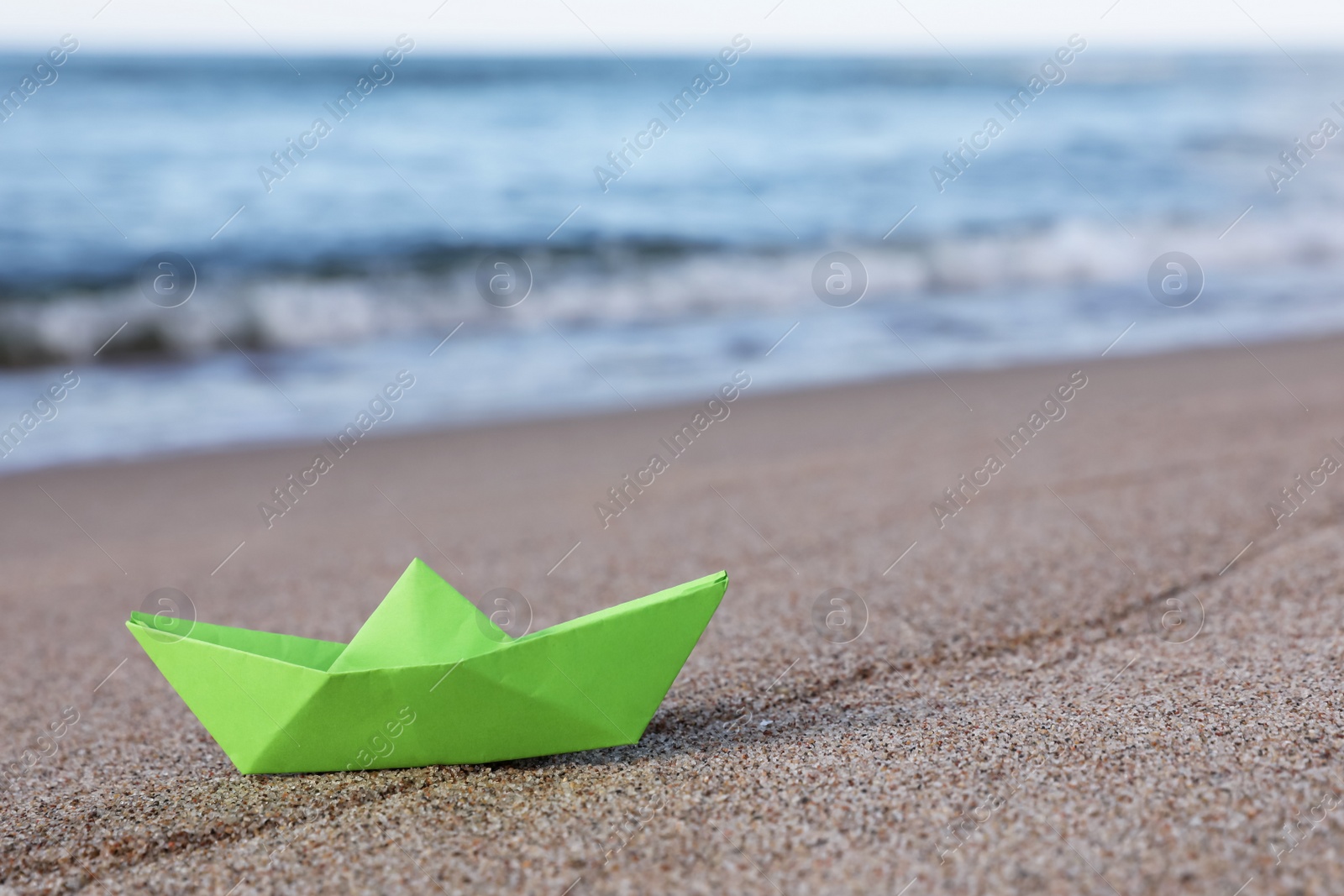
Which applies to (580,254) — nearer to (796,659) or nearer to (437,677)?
(796,659)

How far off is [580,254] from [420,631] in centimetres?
761

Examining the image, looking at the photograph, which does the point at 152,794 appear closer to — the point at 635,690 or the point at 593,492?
the point at 635,690

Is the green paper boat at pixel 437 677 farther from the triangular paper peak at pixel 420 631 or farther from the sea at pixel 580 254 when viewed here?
the sea at pixel 580 254

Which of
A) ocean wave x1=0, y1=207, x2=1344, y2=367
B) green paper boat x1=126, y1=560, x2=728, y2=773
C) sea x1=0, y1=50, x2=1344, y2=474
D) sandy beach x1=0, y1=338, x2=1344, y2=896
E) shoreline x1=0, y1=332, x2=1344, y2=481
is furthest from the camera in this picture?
ocean wave x1=0, y1=207, x2=1344, y2=367

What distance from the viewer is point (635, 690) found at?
129 centimetres

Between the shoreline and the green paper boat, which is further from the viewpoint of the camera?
the shoreline

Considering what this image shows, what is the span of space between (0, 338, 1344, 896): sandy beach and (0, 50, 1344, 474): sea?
1.36 meters

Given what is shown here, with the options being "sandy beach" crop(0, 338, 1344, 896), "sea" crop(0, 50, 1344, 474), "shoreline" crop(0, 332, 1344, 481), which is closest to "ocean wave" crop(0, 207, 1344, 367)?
"sea" crop(0, 50, 1344, 474)

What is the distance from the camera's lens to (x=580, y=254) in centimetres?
863

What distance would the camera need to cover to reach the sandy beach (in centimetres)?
113

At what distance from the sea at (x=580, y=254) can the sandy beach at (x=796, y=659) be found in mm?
1362

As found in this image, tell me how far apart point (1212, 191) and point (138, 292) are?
11130 millimetres

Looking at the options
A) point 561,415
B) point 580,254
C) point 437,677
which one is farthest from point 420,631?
point 580,254

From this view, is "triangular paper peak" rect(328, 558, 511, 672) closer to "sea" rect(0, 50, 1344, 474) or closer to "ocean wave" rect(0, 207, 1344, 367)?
"sea" rect(0, 50, 1344, 474)
